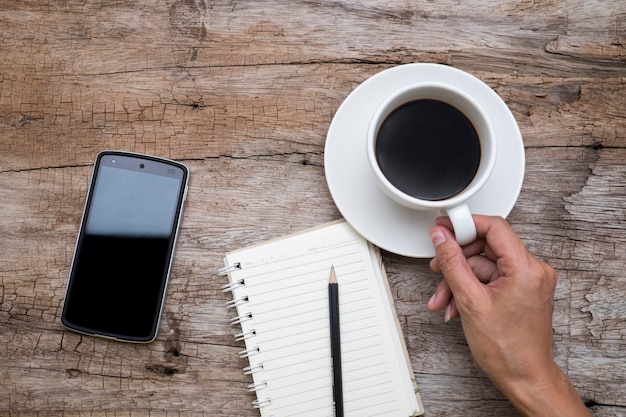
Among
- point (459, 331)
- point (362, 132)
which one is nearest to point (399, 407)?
point (459, 331)

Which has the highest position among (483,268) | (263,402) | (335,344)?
(483,268)

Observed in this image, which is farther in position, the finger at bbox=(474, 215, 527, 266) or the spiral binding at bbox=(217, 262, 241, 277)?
the spiral binding at bbox=(217, 262, 241, 277)

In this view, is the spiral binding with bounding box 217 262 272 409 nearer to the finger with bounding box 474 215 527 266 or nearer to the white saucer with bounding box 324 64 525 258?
the white saucer with bounding box 324 64 525 258

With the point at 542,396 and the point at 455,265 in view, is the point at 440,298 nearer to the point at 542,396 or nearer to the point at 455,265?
the point at 455,265

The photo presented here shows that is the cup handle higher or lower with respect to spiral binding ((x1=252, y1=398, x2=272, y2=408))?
higher

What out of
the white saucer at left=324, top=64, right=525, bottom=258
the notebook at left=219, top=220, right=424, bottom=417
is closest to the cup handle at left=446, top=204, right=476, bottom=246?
the white saucer at left=324, top=64, right=525, bottom=258

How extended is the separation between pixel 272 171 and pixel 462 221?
404 mm

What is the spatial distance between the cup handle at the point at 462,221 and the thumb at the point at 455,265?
3 centimetres

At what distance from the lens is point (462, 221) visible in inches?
31.8

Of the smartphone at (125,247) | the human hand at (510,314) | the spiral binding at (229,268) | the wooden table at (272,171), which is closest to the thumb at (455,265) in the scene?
the human hand at (510,314)

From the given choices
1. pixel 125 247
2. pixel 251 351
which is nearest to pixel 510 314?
pixel 251 351

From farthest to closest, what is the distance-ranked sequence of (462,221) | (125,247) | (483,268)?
(125,247) → (483,268) → (462,221)

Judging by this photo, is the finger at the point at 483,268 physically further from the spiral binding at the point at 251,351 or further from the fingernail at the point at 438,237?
the spiral binding at the point at 251,351

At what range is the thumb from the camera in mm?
847
